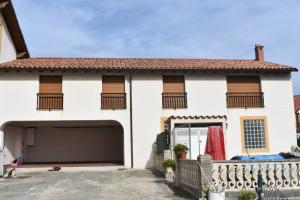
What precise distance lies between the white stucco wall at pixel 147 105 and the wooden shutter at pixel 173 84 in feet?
1.06

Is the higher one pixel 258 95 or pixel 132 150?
pixel 258 95

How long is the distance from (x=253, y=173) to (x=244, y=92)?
1152 cm

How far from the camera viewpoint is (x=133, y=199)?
34.2ft

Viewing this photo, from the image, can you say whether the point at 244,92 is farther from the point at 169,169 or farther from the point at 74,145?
the point at 74,145

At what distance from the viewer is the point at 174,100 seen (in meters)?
20.7

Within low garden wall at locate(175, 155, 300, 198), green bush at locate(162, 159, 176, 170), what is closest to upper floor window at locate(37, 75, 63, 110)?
green bush at locate(162, 159, 176, 170)

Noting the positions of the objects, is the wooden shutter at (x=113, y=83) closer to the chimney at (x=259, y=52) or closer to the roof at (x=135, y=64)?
the roof at (x=135, y=64)

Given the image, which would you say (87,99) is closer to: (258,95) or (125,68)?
(125,68)

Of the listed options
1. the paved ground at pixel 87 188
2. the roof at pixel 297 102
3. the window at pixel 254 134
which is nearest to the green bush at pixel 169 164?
the paved ground at pixel 87 188

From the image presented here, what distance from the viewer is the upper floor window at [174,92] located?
20672mm

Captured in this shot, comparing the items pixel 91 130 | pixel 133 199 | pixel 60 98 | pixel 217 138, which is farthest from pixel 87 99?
pixel 133 199

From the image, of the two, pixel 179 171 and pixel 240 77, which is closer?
pixel 179 171

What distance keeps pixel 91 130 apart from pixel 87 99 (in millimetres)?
4699

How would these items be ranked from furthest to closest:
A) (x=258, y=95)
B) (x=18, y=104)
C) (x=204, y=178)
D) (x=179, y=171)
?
1. (x=258, y=95)
2. (x=18, y=104)
3. (x=179, y=171)
4. (x=204, y=178)
